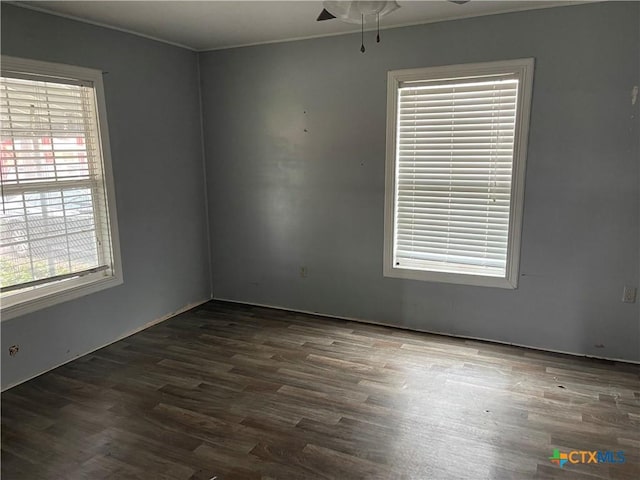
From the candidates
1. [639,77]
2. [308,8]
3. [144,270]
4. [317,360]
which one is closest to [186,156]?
[144,270]

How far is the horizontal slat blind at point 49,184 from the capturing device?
289 centimetres

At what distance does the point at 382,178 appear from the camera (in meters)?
3.72

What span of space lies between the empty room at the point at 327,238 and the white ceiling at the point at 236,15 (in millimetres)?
27

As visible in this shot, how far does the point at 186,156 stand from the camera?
419 centimetres

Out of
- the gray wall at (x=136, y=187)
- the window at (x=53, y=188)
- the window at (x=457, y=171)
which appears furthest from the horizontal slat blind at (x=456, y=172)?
the window at (x=53, y=188)

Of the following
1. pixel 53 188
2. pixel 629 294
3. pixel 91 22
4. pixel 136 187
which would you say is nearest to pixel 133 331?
pixel 136 187

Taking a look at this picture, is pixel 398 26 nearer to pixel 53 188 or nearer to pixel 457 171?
pixel 457 171

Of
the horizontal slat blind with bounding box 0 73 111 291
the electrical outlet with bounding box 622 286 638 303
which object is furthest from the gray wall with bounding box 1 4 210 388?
the electrical outlet with bounding box 622 286 638 303

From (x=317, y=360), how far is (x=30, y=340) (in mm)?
1926

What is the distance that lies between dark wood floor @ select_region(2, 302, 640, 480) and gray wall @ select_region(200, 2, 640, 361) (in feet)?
1.00

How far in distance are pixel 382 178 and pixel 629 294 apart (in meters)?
1.91

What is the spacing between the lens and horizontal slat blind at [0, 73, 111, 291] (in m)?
2.89

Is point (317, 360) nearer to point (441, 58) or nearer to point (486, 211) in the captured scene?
point (486, 211)

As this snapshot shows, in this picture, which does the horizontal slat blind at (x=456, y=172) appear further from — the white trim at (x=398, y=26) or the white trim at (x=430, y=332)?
the white trim at (x=430, y=332)
